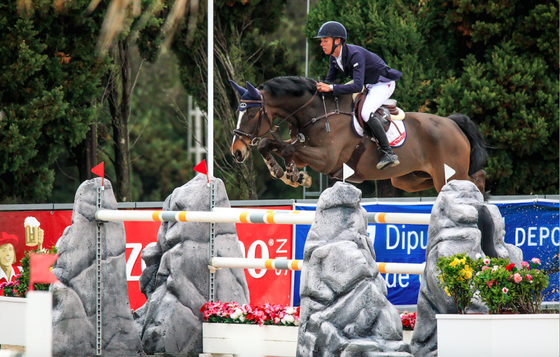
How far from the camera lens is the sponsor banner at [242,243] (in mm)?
7512

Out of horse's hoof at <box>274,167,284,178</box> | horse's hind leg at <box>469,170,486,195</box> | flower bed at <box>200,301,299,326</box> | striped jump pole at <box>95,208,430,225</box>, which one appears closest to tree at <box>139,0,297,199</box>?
horse's hind leg at <box>469,170,486,195</box>

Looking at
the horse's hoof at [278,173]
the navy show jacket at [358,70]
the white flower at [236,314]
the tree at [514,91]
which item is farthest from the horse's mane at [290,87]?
the tree at [514,91]

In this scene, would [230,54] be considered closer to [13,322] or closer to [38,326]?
[13,322]

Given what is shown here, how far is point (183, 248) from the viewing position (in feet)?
18.7

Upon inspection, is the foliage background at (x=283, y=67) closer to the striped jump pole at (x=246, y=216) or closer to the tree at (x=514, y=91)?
the tree at (x=514, y=91)

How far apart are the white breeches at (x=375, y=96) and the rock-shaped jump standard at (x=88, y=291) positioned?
2.37m

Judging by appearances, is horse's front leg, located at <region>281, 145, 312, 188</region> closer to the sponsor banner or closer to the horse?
the horse

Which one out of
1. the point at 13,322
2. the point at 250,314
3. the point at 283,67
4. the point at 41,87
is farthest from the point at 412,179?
the point at 283,67

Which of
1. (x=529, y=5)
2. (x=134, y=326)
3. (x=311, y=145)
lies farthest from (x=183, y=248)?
(x=529, y=5)

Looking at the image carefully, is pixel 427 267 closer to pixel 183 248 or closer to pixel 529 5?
pixel 183 248

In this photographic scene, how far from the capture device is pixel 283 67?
13367mm

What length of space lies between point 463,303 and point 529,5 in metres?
8.97

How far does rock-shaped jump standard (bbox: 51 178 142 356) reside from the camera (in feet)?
17.9

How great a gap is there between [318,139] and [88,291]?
2.31m
